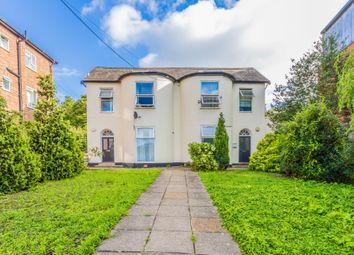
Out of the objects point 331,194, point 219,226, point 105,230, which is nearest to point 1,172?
point 105,230

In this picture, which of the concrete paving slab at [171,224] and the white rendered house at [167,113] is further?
the white rendered house at [167,113]

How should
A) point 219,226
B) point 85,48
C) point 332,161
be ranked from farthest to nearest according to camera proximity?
1. point 85,48
2. point 332,161
3. point 219,226

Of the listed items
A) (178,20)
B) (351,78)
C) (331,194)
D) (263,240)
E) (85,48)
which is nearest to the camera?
(263,240)

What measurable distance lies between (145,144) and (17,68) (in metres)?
11.0

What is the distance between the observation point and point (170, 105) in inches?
552

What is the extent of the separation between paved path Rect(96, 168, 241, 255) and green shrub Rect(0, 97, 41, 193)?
167 inches

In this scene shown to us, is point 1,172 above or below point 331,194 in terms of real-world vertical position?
above

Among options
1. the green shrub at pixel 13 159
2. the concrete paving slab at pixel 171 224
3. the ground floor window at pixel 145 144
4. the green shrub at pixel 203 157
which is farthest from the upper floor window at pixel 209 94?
the concrete paving slab at pixel 171 224

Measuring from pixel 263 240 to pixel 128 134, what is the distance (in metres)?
11.8

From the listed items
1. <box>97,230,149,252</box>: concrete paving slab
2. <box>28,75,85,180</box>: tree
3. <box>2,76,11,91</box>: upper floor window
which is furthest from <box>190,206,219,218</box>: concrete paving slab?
<box>2,76,11,91</box>: upper floor window

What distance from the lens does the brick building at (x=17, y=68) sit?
546 inches

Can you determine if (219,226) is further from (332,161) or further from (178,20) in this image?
(178,20)

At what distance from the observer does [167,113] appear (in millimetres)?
13938

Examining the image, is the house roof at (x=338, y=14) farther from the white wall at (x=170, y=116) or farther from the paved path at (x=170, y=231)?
the paved path at (x=170, y=231)
